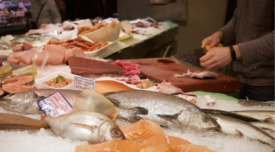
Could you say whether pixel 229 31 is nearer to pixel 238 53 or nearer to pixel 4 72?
pixel 238 53

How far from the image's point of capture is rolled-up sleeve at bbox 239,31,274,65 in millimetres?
1604

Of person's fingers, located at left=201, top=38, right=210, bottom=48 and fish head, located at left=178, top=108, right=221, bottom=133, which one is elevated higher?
person's fingers, located at left=201, top=38, right=210, bottom=48

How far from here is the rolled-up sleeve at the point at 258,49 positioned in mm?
1604

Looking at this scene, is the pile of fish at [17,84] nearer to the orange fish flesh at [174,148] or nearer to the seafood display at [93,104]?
the seafood display at [93,104]

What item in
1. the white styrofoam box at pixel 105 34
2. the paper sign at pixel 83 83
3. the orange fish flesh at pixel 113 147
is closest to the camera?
the orange fish flesh at pixel 113 147

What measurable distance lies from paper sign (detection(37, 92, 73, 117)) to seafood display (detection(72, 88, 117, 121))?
5.3 inches

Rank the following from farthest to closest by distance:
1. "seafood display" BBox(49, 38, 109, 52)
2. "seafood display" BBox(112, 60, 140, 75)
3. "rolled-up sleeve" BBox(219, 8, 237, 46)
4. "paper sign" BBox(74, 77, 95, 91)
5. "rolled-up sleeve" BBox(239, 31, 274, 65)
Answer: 1. "seafood display" BBox(49, 38, 109, 52)
2. "rolled-up sleeve" BBox(219, 8, 237, 46)
3. "seafood display" BBox(112, 60, 140, 75)
4. "rolled-up sleeve" BBox(239, 31, 274, 65)
5. "paper sign" BBox(74, 77, 95, 91)

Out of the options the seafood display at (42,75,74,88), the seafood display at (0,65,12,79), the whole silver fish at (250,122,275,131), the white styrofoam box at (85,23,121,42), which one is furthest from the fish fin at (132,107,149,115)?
the white styrofoam box at (85,23,121,42)

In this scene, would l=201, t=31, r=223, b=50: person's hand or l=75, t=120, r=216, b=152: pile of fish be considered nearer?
l=75, t=120, r=216, b=152: pile of fish

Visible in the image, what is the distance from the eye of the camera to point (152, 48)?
3.67 meters

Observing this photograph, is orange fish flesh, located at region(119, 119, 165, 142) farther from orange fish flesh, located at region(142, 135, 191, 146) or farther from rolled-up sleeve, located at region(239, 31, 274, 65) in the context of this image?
rolled-up sleeve, located at region(239, 31, 274, 65)

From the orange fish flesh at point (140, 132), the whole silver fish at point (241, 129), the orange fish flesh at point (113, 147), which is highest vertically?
the orange fish flesh at point (113, 147)

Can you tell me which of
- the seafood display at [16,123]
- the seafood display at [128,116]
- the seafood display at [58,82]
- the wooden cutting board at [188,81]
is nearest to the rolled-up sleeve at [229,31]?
the wooden cutting board at [188,81]

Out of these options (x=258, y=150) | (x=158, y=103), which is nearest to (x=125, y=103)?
(x=158, y=103)
